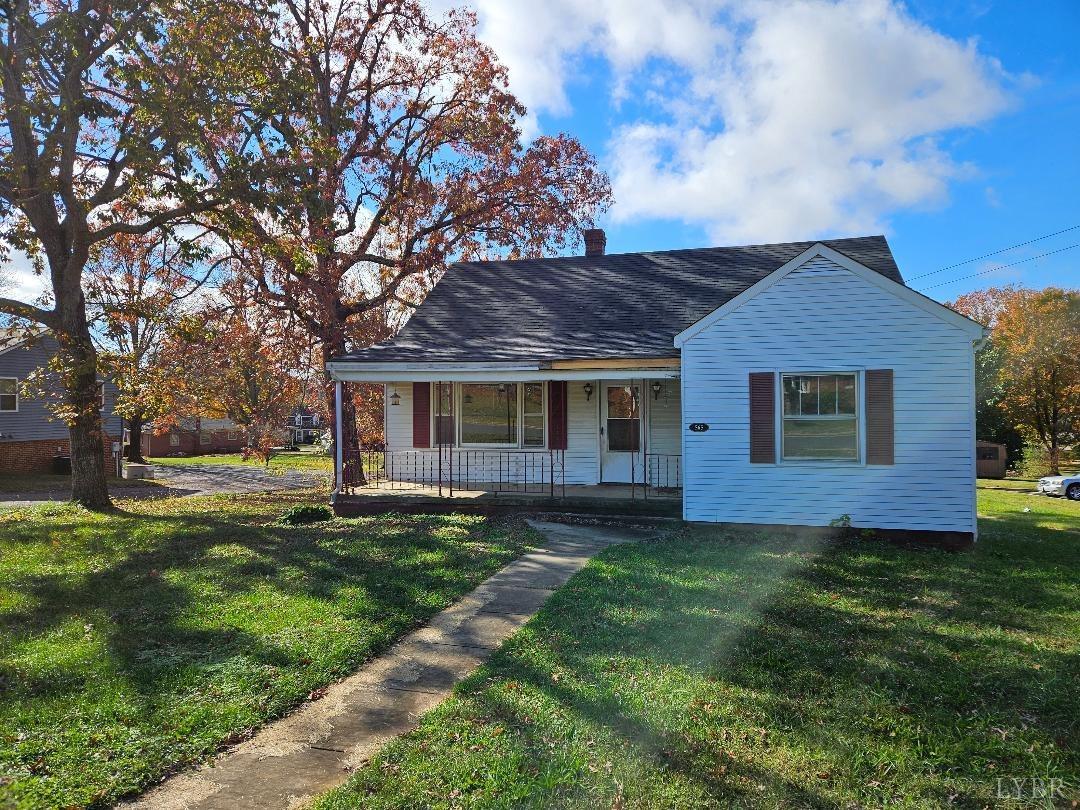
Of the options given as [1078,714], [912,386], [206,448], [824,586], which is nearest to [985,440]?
[912,386]

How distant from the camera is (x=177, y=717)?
4.10 metres

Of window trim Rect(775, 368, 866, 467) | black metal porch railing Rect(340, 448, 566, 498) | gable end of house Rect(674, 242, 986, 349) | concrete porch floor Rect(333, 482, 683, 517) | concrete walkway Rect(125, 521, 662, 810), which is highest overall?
gable end of house Rect(674, 242, 986, 349)

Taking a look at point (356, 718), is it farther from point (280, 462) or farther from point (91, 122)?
point (280, 462)

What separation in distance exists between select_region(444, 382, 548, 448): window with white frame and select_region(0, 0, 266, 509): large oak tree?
5.75m

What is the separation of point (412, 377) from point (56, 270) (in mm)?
7993

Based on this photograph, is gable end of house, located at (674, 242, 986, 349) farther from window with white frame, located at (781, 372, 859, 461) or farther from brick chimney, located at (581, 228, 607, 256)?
brick chimney, located at (581, 228, 607, 256)

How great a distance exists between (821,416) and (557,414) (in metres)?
5.00

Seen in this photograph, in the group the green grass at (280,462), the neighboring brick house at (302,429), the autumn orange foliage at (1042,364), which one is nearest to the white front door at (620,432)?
the green grass at (280,462)

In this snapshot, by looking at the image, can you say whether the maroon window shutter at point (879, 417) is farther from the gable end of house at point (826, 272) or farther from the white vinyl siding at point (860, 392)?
the gable end of house at point (826, 272)

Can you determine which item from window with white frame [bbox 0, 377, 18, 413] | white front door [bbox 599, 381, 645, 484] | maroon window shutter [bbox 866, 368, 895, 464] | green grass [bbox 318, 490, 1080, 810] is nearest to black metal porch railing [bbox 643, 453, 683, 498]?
white front door [bbox 599, 381, 645, 484]

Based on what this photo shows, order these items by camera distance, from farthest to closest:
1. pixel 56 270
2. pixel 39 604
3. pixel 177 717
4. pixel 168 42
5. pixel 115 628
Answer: pixel 56 270 < pixel 168 42 < pixel 39 604 < pixel 115 628 < pixel 177 717

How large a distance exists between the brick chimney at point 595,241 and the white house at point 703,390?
1255mm

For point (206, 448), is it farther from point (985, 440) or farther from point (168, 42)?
point (985, 440)

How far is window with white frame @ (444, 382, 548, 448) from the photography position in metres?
13.4
